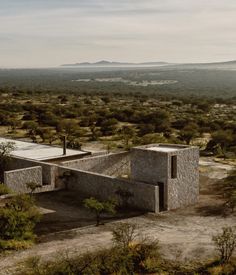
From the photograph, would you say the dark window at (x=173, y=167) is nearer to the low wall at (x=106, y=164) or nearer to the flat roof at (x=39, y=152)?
the low wall at (x=106, y=164)

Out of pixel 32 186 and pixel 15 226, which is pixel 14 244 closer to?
pixel 15 226

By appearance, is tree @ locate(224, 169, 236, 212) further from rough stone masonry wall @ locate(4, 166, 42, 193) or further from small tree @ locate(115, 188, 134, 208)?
rough stone masonry wall @ locate(4, 166, 42, 193)

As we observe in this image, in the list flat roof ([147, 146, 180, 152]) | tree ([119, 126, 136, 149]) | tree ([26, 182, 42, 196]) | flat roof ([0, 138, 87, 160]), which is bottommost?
tree ([119, 126, 136, 149])

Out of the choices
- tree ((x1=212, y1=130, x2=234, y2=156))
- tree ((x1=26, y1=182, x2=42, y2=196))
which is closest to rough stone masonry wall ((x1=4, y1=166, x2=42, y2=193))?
tree ((x1=26, y1=182, x2=42, y2=196))

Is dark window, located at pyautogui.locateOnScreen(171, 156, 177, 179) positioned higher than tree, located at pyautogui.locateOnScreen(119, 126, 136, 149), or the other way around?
dark window, located at pyautogui.locateOnScreen(171, 156, 177, 179)

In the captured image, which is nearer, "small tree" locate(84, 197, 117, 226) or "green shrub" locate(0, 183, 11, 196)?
Answer: "small tree" locate(84, 197, 117, 226)
